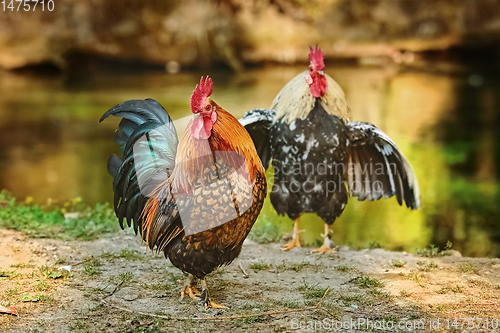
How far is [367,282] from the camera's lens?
4.34 metres

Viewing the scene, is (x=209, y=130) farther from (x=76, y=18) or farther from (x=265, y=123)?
(x=76, y=18)

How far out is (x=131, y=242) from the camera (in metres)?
5.20

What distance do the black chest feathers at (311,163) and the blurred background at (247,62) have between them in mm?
4922

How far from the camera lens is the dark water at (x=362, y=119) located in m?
6.88

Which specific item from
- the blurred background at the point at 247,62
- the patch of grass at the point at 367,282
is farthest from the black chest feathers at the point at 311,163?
the blurred background at the point at 247,62

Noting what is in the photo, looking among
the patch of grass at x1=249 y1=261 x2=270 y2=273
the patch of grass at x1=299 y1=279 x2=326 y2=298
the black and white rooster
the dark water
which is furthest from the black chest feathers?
the dark water

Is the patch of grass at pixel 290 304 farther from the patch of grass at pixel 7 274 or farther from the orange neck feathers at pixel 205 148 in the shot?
the patch of grass at pixel 7 274

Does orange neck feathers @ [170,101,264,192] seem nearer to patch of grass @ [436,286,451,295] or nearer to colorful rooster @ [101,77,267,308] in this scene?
colorful rooster @ [101,77,267,308]

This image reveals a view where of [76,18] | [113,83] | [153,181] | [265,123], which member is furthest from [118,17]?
[153,181]

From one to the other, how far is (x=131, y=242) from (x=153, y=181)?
1.53 metres

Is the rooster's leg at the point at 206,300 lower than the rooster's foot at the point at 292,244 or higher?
lower

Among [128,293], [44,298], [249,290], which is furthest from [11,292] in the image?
[249,290]

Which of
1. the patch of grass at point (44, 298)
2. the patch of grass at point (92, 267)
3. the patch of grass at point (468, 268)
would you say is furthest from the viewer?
the patch of grass at point (468, 268)

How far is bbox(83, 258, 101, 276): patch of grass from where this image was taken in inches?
173
